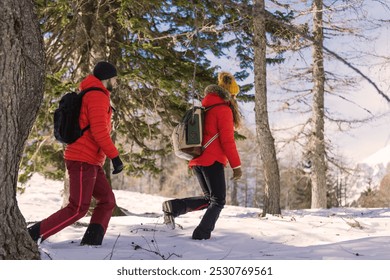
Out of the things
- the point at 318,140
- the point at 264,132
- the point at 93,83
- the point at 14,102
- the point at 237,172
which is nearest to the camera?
the point at 14,102

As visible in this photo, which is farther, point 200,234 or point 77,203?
point 200,234

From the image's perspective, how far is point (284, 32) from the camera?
8.23 meters

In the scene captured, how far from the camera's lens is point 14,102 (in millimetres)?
2773

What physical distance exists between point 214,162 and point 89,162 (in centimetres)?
136

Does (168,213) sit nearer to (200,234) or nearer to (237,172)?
(200,234)

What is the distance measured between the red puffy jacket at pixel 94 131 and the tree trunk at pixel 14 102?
2.51 ft

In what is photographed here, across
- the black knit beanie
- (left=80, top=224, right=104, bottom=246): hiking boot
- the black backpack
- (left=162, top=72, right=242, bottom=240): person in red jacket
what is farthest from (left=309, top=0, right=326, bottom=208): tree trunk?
the black backpack

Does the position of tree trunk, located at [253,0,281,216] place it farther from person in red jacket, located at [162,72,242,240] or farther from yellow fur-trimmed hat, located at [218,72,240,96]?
person in red jacket, located at [162,72,242,240]

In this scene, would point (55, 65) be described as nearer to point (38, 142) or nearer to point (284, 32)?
point (38, 142)

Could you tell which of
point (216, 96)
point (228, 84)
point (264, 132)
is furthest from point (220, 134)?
point (264, 132)

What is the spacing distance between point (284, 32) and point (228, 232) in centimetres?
496

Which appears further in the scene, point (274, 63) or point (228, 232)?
point (274, 63)

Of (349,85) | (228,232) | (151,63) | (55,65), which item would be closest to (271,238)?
(228,232)

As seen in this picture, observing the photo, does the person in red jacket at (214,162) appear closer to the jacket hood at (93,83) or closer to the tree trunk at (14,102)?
the jacket hood at (93,83)
